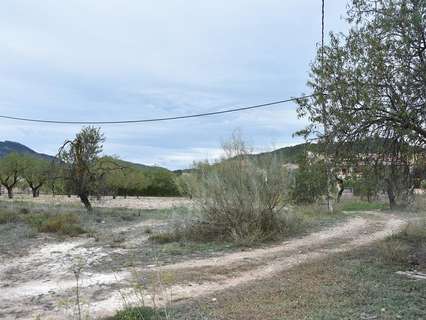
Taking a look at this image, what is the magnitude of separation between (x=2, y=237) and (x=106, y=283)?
24.4ft

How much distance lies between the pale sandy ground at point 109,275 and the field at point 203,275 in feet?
0.07

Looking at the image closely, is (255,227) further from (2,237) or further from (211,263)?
(2,237)

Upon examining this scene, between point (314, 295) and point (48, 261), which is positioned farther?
point (48, 261)

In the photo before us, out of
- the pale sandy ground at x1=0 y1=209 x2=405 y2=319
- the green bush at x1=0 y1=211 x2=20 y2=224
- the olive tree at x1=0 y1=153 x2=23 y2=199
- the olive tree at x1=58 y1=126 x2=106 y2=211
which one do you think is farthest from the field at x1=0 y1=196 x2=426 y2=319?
the olive tree at x1=0 y1=153 x2=23 y2=199

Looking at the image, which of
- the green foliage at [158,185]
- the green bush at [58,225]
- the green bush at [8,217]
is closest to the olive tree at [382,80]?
the green bush at [58,225]

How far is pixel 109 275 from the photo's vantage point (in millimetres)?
9828

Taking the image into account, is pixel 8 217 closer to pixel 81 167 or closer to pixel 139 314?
pixel 81 167

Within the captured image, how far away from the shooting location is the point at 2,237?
1498cm

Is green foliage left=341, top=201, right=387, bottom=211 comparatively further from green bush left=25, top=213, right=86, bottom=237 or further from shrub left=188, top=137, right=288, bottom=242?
green bush left=25, top=213, right=86, bottom=237

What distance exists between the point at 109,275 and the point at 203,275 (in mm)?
1928

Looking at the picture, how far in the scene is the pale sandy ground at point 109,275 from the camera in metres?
7.67

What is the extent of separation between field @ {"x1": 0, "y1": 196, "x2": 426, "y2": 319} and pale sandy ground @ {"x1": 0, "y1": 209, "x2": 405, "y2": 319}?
0.02m

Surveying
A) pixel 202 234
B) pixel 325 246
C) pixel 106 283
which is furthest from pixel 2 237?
pixel 325 246

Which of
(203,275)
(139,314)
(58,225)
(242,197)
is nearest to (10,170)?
(58,225)
